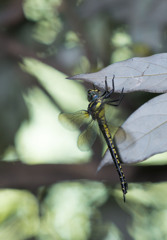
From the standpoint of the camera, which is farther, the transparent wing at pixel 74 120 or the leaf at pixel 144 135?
the transparent wing at pixel 74 120

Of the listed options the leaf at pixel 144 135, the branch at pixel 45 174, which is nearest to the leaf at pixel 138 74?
the leaf at pixel 144 135

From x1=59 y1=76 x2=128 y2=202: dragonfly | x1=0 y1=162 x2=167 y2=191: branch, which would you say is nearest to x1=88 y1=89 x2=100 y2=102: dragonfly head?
x1=59 y1=76 x2=128 y2=202: dragonfly

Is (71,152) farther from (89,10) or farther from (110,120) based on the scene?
(89,10)

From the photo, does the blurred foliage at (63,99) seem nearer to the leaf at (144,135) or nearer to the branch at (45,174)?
the branch at (45,174)

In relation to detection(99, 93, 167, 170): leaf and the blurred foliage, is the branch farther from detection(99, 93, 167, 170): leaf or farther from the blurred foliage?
detection(99, 93, 167, 170): leaf

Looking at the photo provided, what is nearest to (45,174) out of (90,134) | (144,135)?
(90,134)

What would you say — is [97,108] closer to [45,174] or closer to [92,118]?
[92,118]
